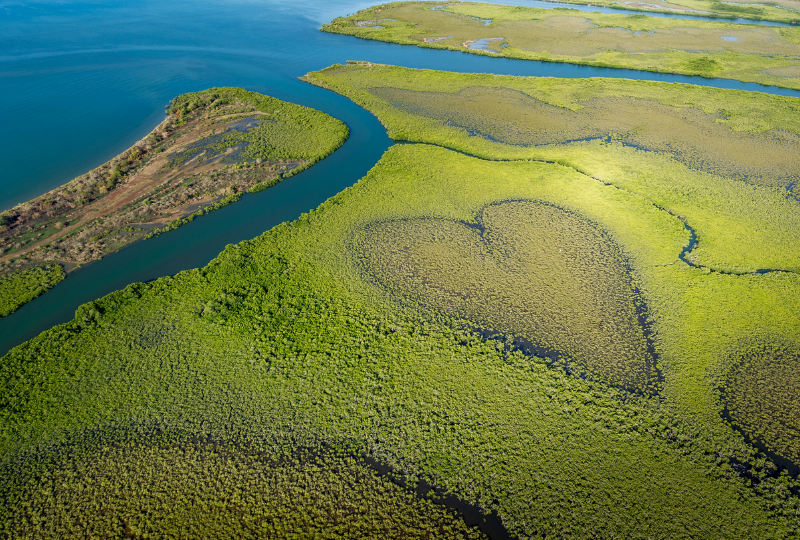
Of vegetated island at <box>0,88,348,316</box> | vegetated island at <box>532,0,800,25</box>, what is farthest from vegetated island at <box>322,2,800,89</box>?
vegetated island at <box>0,88,348,316</box>

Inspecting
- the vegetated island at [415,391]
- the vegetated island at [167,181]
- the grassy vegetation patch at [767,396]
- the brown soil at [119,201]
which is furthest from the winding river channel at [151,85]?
the grassy vegetation patch at [767,396]

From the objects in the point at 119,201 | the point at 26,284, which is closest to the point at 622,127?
the point at 119,201

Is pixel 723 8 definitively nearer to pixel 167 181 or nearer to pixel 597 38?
pixel 597 38

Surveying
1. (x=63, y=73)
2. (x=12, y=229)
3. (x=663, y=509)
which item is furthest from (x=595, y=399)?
(x=63, y=73)

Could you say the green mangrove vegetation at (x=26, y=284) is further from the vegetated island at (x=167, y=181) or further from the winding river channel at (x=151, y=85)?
the winding river channel at (x=151, y=85)

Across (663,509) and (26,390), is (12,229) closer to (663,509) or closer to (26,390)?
(26,390)

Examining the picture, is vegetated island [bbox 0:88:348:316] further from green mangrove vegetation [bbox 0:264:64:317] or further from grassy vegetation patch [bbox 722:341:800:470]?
grassy vegetation patch [bbox 722:341:800:470]

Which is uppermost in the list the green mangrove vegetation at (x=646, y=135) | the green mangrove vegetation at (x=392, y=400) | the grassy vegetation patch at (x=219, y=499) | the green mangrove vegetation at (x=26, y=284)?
the green mangrove vegetation at (x=646, y=135)
